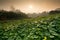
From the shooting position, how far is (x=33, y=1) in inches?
104

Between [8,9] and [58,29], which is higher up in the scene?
[8,9]

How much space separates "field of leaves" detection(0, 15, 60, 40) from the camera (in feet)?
6.72

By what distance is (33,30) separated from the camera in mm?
2113

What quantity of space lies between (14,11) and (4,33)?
594 mm

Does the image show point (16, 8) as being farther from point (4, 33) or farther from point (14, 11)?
point (4, 33)

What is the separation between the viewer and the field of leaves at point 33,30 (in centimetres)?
205

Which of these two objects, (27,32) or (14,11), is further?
(14,11)

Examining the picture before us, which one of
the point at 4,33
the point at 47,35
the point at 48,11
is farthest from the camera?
the point at 48,11

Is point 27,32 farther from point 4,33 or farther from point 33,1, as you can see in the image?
point 33,1

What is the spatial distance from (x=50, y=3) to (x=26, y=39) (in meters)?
0.95

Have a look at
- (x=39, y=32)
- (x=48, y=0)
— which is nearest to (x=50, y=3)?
(x=48, y=0)

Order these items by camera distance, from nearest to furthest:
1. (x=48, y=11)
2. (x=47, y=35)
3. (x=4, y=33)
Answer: (x=47, y=35), (x=4, y=33), (x=48, y=11)

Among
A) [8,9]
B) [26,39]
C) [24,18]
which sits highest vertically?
[8,9]

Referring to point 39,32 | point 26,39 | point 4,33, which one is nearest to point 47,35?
point 39,32
